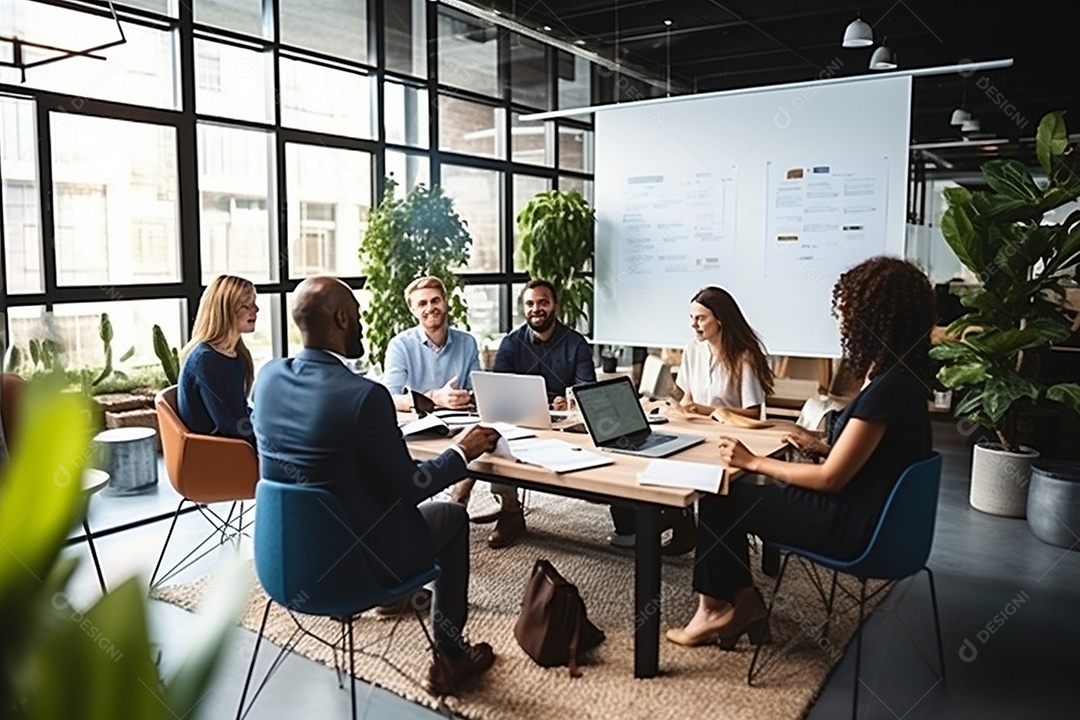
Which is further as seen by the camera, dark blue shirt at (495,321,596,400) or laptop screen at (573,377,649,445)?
dark blue shirt at (495,321,596,400)

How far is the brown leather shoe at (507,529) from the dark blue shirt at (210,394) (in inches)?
50.0

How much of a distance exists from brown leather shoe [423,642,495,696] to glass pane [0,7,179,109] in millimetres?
3030

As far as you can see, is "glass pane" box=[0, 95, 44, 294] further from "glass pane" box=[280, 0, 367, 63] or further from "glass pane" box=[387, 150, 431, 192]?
"glass pane" box=[387, 150, 431, 192]

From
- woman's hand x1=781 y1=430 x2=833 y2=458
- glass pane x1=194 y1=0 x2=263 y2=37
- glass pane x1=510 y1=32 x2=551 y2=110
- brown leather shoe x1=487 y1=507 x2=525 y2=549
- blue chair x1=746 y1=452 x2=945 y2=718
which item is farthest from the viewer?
glass pane x1=510 y1=32 x2=551 y2=110

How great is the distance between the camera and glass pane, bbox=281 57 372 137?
19.8 ft

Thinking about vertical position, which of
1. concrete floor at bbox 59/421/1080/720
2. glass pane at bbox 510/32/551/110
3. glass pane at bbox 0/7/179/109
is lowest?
concrete floor at bbox 59/421/1080/720

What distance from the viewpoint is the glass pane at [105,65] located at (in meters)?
4.09

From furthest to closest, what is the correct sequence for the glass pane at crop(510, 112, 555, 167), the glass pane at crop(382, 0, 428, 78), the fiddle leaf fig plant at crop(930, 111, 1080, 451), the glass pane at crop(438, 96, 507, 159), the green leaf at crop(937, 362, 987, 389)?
the glass pane at crop(510, 112, 555, 167) < the glass pane at crop(438, 96, 507, 159) < the glass pane at crop(382, 0, 428, 78) < the green leaf at crop(937, 362, 987, 389) < the fiddle leaf fig plant at crop(930, 111, 1080, 451)

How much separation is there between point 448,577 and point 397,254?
353cm

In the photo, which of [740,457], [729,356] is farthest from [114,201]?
[740,457]

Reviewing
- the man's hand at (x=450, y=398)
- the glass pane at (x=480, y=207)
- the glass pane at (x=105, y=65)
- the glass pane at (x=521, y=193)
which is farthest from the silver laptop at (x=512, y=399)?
the glass pane at (x=521, y=193)

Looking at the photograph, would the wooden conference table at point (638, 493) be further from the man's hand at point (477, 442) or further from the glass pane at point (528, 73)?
the glass pane at point (528, 73)

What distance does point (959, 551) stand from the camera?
4.25m

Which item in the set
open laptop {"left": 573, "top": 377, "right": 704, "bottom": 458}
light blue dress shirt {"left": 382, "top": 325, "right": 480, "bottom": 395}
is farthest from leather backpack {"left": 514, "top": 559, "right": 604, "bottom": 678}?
light blue dress shirt {"left": 382, "top": 325, "right": 480, "bottom": 395}
